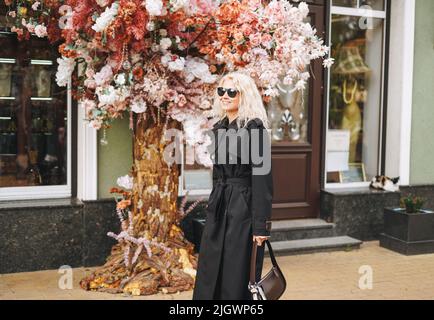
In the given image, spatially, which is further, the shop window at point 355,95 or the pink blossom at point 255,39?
the shop window at point 355,95

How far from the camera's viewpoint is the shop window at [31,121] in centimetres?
699

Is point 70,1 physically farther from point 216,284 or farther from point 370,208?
point 370,208

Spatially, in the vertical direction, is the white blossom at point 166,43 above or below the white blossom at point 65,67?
above

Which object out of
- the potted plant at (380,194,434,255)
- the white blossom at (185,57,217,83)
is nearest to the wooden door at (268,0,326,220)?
the potted plant at (380,194,434,255)

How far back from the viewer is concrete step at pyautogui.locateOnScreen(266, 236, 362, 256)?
24.9ft

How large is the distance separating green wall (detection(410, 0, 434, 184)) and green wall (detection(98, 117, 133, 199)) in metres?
4.16

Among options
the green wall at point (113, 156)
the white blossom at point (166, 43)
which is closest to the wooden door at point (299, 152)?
the green wall at point (113, 156)

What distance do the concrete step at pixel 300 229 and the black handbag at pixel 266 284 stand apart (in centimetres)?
323

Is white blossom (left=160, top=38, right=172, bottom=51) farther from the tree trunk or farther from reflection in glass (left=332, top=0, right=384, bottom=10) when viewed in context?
reflection in glass (left=332, top=0, right=384, bottom=10)

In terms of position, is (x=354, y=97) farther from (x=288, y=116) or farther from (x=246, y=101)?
(x=246, y=101)

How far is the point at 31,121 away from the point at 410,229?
4841 millimetres

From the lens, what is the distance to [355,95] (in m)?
9.02

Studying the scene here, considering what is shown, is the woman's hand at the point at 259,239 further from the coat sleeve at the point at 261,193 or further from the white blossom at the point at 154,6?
the white blossom at the point at 154,6
